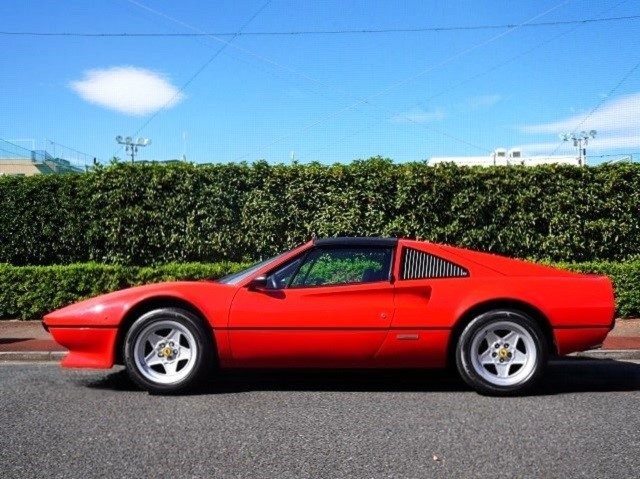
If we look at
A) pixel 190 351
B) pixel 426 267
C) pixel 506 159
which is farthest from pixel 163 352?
pixel 506 159

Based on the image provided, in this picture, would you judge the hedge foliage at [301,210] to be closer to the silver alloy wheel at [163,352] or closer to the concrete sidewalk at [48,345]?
the concrete sidewalk at [48,345]

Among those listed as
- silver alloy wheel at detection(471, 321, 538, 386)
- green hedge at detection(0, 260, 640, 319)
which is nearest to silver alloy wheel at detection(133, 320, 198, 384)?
silver alloy wheel at detection(471, 321, 538, 386)

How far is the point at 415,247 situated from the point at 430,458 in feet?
7.48

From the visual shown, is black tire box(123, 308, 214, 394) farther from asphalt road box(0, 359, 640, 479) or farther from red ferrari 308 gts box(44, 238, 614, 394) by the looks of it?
asphalt road box(0, 359, 640, 479)

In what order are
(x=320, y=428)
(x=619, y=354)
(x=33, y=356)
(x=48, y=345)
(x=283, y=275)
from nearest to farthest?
(x=320, y=428) < (x=283, y=275) < (x=619, y=354) < (x=33, y=356) < (x=48, y=345)

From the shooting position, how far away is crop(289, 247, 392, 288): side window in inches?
224

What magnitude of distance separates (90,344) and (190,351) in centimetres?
82

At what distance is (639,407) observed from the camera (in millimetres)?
5195

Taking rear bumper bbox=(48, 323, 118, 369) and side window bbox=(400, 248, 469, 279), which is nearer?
rear bumper bbox=(48, 323, 118, 369)

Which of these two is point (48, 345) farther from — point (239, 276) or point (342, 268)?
point (342, 268)

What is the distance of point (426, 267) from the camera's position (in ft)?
18.9

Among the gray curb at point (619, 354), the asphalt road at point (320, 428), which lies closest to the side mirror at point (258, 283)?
the asphalt road at point (320, 428)

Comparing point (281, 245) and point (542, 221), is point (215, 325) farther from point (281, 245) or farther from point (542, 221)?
point (542, 221)

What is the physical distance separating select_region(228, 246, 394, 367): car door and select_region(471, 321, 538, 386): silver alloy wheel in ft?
2.49
